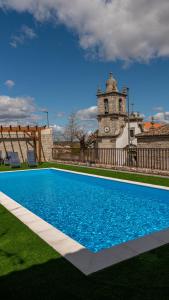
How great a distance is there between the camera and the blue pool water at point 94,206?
17.9 ft

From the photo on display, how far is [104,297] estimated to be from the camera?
8.70ft

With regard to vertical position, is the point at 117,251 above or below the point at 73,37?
below

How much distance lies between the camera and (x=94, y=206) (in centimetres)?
779

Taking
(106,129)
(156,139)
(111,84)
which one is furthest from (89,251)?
(111,84)

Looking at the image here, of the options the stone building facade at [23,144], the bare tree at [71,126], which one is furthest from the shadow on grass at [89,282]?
the bare tree at [71,126]

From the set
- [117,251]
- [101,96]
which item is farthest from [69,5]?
[101,96]

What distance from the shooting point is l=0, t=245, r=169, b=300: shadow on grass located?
2703mm

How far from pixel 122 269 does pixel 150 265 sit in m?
0.43

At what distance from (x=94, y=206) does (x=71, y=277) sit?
4.78m

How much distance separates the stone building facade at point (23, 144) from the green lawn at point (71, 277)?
17057mm

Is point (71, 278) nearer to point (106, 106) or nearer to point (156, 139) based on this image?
point (156, 139)

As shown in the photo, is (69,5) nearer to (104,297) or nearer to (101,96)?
(104,297)

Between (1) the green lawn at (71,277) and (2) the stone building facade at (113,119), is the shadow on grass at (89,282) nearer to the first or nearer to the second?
(1) the green lawn at (71,277)

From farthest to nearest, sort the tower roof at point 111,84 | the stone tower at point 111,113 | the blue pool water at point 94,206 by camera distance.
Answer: the tower roof at point 111,84 < the stone tower at point 111,113 < the blue pool water at point 94,206
